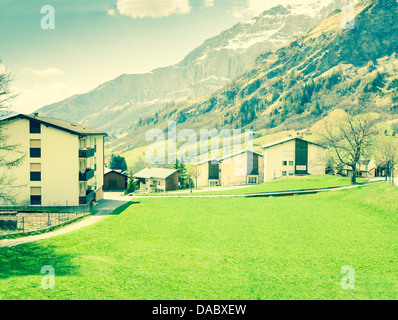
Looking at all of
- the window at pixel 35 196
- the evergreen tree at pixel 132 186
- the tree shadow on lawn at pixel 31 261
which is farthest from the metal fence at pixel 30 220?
the evergreen tree at pixel 132 186

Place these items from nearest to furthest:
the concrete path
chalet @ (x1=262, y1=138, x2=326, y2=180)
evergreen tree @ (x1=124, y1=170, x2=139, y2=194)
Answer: the concrete path < chalet @ (x1=262, y1=138, x2=326, y2=180) < evergreen tree @ (x1=124, y1=170, x2=139, y2=194)

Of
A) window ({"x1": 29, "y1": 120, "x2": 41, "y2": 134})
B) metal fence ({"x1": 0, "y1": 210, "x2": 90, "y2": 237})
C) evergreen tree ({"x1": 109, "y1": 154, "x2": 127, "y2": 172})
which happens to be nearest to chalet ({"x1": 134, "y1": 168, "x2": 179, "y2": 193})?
window ({"x1": 29, "y1": 120, "x2": 41, "y2": 134})

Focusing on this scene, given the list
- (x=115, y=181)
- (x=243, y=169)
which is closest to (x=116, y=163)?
(x=115, y=181)

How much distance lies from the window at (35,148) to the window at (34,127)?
3.72 feet

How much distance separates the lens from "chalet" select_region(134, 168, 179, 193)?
92.1 m

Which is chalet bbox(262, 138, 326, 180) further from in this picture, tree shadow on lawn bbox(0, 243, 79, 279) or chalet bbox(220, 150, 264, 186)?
tree shadow on lawn bbox(0, 243, 79, 279)

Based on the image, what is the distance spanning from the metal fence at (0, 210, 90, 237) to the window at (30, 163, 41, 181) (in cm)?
606

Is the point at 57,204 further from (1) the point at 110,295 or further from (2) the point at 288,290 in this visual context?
(2) the point at 288,290

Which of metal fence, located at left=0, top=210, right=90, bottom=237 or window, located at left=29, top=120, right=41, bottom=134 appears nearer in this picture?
metal fence, located at left=0, top=210, right=90, bottom=237

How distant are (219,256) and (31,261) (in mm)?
11533

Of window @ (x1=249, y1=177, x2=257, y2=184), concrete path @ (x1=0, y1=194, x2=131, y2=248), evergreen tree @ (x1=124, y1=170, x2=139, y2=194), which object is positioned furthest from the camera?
window @ (x1=249, y1=177, x2=257, y2=184)

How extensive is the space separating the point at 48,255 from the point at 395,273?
838 inches

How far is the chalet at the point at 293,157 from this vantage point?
83.9 m
